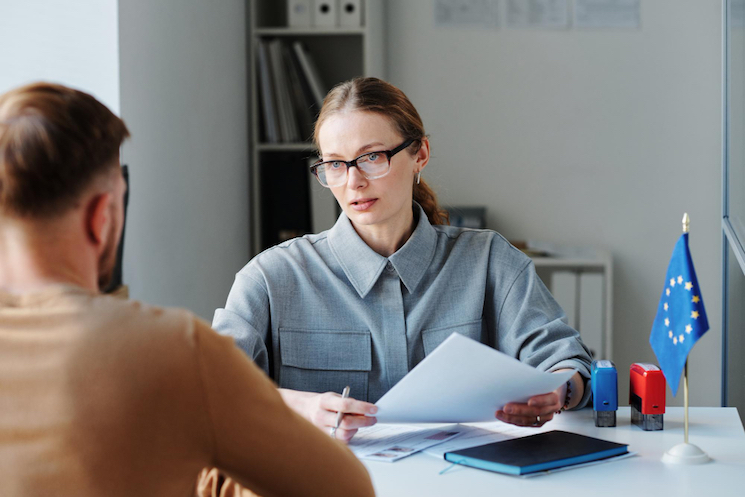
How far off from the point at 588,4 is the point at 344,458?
276 centimetres

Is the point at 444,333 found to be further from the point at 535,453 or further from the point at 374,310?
the point at 535,453

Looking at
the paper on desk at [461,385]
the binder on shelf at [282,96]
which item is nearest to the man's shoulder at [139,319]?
the paper on desk at [461,385]

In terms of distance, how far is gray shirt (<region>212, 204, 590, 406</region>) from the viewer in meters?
1.54

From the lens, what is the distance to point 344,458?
0.79m

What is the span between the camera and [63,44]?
1861mm

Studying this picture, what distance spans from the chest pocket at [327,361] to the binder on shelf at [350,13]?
178cm

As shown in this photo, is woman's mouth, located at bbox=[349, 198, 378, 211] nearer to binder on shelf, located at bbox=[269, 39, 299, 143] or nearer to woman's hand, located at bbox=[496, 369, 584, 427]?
woman's hand, located at bbox=[496, 369, 584, 427]

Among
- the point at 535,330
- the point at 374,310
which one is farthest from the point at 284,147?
the point at 535,330

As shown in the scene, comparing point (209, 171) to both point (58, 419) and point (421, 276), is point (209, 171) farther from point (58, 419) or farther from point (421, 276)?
point (58, 419)

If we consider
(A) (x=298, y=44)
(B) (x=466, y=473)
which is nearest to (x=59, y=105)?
(B) (x=466, y=473)

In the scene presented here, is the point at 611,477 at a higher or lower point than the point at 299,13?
A: lower

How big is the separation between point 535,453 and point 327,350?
532 mm

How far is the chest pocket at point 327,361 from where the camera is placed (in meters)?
1.54

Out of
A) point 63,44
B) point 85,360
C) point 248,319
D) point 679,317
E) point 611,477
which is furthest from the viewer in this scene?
point 63,44
